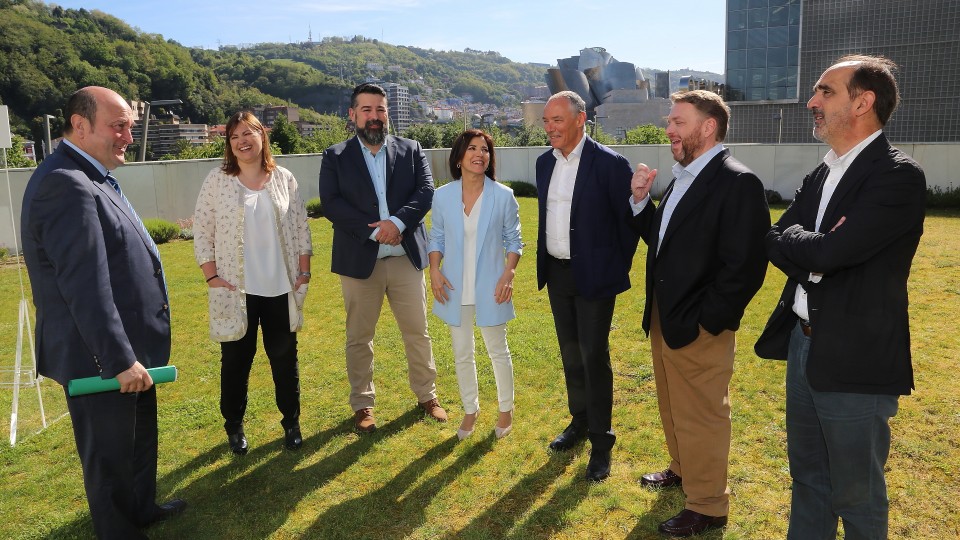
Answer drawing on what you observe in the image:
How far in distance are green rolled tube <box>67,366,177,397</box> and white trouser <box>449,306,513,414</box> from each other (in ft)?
6.17

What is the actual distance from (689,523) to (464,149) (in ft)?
7.90

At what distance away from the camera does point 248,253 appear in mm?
3908

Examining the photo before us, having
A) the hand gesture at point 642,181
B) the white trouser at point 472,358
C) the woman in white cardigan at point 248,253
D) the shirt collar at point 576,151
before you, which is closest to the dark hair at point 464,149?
the shirt collar at point 576,151

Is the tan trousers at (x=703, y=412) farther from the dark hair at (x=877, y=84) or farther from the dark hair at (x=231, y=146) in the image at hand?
the dark hair at (x=231, y=146)

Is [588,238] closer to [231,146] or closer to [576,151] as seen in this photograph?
[576,151]

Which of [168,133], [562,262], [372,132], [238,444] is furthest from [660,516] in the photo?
[168,133]

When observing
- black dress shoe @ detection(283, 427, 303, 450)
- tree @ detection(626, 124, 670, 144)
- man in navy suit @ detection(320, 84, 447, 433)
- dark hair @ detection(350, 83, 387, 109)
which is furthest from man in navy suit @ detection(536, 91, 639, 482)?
tree @ detection(626, 124, 670, 144)

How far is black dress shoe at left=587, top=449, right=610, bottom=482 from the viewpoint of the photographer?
12.0 feet

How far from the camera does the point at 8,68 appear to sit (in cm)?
4597

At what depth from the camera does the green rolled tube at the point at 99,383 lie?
8.32ft

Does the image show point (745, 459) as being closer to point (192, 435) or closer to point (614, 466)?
point (614, 466)

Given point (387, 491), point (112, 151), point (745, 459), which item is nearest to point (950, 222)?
point (745, 459)

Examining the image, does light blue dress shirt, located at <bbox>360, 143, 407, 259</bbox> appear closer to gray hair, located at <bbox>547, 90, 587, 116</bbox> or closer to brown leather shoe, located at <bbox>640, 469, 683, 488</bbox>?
gray hair, located at <bbox>547, 90, 587, 116</bbox>

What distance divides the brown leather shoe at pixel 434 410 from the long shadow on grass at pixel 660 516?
5.31 ft
